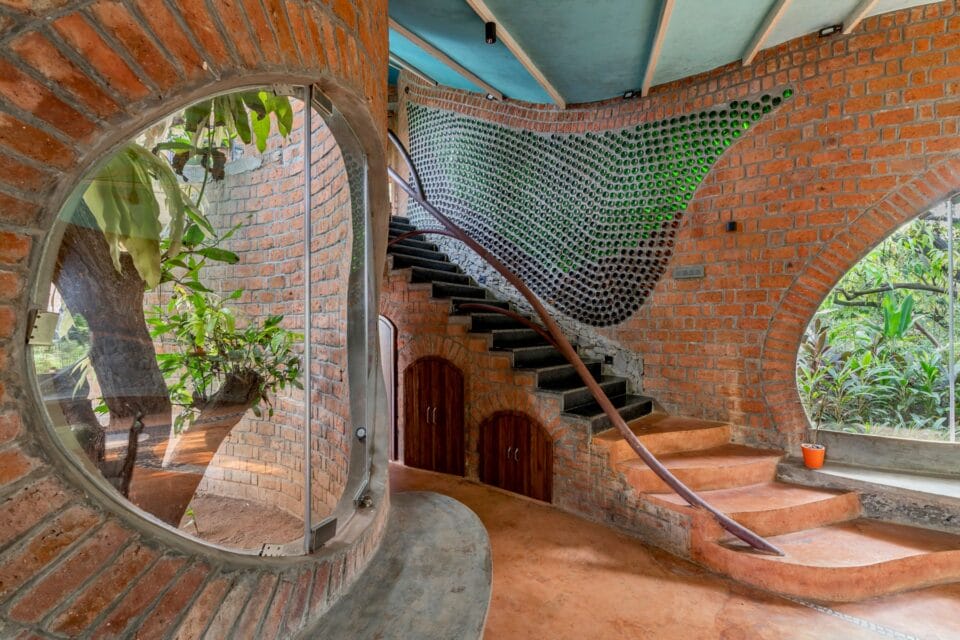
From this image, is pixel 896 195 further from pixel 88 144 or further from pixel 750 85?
pixel 88 144

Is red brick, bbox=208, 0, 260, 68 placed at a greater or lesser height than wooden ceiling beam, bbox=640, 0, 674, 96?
lesser

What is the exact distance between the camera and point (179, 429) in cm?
127

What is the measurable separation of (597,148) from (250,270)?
343 cm

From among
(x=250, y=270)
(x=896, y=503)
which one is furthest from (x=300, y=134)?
(x=896, y=503)

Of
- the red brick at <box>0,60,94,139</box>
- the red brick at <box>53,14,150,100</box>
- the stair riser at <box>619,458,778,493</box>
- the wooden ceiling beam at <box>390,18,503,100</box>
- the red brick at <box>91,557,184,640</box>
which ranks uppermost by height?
the wooden ceiling beam at <box>390,18,503,100</box>

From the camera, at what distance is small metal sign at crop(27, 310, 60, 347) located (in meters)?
0.64

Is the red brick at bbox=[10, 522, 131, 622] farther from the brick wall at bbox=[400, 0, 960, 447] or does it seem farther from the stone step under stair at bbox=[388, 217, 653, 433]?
the brick wall at bbox=[400, 0, 960, 447]

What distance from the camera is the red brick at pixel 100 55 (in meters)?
A: 0.59

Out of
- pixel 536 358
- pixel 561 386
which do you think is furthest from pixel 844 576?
pixel 536 358

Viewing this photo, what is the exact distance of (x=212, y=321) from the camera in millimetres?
1428

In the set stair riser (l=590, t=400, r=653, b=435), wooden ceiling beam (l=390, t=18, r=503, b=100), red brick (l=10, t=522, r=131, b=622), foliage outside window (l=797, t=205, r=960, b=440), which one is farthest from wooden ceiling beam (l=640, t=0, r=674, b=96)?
red brick (l=10, t=522, r=131, b=622)

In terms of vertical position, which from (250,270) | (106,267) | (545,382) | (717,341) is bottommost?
(545,382)

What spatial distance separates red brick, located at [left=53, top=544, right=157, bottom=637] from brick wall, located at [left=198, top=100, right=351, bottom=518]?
83 cm

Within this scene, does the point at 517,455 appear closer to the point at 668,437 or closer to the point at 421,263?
the point at 668,437
